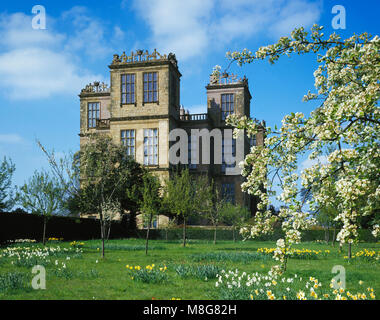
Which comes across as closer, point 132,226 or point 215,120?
point 132,226

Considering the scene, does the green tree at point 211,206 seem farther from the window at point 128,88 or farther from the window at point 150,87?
the window at point 128,88

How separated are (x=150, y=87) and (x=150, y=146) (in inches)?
202

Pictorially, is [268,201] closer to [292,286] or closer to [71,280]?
[292,286]

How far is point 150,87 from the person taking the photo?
35.3m

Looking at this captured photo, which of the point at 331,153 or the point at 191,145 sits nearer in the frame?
the point at 331,153

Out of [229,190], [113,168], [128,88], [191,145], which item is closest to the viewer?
[113,168]

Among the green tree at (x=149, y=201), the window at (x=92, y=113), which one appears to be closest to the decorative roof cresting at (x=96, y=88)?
the window at (x=92, y=113)

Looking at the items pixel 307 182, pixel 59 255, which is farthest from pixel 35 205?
pixel 307 182

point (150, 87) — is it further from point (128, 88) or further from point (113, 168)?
point (113, 168)

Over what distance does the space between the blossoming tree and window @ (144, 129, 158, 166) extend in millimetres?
28040

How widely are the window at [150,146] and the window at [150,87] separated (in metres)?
2.83

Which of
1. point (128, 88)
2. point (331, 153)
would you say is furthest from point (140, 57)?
point (331, 153)

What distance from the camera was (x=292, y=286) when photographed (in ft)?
24.7
